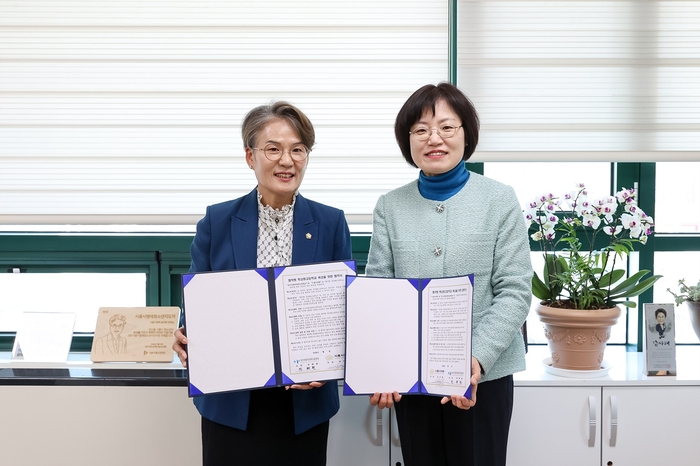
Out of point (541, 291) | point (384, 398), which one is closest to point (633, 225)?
point (541, 291)

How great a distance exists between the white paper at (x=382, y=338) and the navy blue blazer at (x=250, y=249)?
195 millimetres

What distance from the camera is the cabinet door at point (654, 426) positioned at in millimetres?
2057

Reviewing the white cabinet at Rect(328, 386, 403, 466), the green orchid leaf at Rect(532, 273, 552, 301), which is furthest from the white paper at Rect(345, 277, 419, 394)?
the green orchid leaf at Rect(532, 273, 552, 301)

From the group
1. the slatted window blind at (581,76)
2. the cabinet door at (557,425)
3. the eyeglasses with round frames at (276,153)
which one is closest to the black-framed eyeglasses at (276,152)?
the eyeglasses with round frames at (276,153)

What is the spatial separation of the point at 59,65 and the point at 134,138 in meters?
0.45

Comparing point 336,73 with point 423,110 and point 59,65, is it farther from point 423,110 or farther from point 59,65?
point 59,65

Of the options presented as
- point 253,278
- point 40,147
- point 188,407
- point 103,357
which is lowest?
point 188,407

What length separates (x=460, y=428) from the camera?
155 centimetres

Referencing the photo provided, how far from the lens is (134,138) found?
2.46 metres

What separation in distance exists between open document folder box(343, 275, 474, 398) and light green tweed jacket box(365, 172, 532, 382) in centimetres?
11

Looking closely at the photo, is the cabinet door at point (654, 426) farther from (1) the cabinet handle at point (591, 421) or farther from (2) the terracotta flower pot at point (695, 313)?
(2) the terracotta flower pot at point (695, 313)

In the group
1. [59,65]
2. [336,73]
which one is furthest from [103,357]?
[336,73]

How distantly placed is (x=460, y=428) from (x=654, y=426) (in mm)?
962

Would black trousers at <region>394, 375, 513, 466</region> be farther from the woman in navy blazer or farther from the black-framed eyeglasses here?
the black-framed eyeglasses
